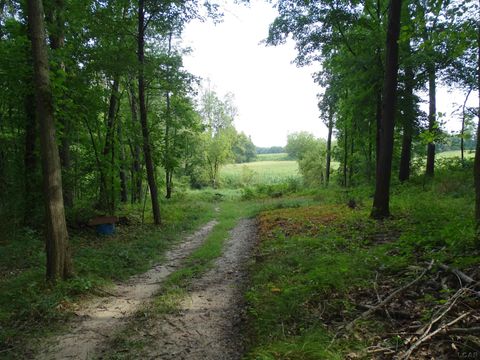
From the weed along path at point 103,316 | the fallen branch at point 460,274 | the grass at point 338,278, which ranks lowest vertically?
the weed along path at point 103,316

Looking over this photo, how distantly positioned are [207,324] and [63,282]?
3081 millimetres

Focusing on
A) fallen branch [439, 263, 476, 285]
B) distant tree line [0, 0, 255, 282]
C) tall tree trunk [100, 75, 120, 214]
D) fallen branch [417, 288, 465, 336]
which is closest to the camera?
fallen branch [417, 288, 465, 336]

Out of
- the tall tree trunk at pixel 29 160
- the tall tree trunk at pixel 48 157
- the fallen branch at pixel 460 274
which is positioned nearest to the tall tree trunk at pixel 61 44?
the tall tree trunk at pixel 29 160

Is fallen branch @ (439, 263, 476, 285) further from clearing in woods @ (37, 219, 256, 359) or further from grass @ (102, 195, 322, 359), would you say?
grass @ (102, 195, 322, 359)

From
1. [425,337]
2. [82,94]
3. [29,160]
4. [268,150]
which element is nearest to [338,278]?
[425,337]

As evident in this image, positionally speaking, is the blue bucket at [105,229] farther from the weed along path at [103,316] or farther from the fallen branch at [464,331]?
the fallen branch at [464,331]

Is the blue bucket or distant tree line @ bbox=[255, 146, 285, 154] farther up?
distant tree line @ bbox=[255, 146, 285, 154]

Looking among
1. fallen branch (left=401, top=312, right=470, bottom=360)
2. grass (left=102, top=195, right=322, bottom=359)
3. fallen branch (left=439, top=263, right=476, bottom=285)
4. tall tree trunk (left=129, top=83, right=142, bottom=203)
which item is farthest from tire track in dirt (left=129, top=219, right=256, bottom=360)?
tall tree trunk (left=129, top=83, right=142, bottom=203)

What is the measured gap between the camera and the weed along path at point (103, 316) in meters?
4.23

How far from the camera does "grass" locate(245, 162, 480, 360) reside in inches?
142

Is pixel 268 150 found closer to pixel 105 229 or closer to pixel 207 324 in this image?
pixel 105 229

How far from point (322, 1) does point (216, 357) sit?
50.6 feet

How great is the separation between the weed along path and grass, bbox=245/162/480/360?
2065 mm

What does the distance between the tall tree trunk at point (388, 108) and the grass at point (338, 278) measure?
80 cm
